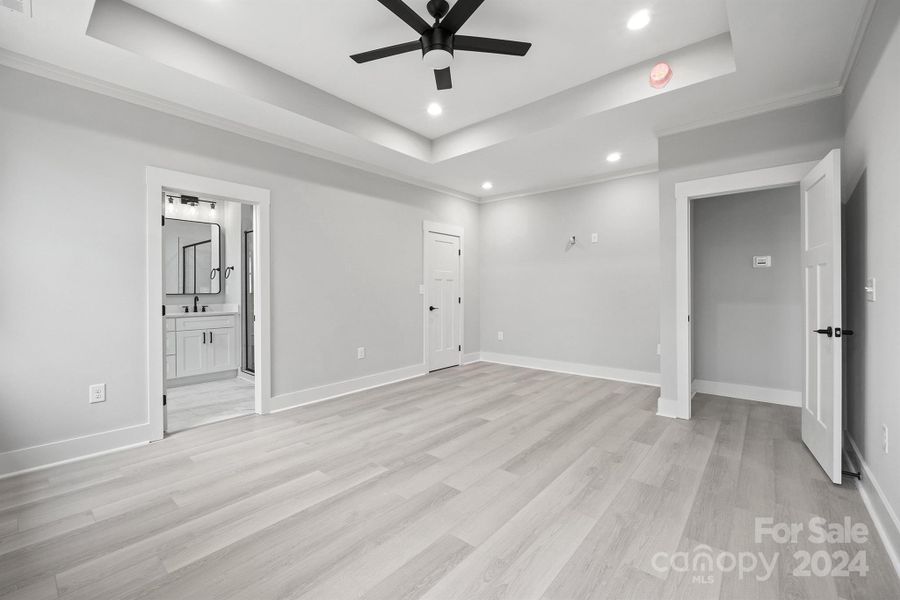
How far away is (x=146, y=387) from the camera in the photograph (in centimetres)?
300

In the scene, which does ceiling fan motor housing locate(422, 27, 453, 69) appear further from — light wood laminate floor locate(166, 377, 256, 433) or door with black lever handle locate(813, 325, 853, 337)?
light wood laminate floor locate(166, 377, 256, 433)

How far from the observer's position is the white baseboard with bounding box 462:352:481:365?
6.14 meters

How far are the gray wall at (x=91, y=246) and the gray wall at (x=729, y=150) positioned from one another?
351 centimetres

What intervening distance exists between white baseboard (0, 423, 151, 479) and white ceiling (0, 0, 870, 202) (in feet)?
8.16

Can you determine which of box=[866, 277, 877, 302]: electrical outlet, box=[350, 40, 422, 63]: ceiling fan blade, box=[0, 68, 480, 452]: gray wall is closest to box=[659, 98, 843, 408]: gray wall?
box=[866, 277, 877, 302]: electrical outlet

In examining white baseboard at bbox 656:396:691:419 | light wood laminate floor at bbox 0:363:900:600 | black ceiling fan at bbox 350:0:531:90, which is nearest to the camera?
light wood laminate floor at bbox 0:363:900:600

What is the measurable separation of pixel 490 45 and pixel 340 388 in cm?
355

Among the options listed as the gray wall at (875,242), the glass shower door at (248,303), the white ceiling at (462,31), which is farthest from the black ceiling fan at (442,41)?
the glass shower door at (248,303)

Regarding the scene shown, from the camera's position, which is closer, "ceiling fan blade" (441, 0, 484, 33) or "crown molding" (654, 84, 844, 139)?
"ceiling fan blade" (441, 0, 484, 33)

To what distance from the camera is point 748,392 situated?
13.5 feet

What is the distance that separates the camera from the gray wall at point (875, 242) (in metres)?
1.78

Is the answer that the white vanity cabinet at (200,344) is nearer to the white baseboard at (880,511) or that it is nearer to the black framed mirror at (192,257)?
the black framed mirror at (192,257)

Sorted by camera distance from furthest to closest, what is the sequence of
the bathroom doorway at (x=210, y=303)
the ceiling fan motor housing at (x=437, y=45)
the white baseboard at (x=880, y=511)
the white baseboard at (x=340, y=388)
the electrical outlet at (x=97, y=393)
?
the white baseboard at (x=340, y=388) < the bathroom doorway at (x=210, y=303) < the electrical outlet at (x=97, y=393) < the ceiling fan motor housing at (x=437, y=45) < the white baseboard at (x=880, y=511)

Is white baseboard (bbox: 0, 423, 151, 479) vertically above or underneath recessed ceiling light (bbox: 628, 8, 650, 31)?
underneath
